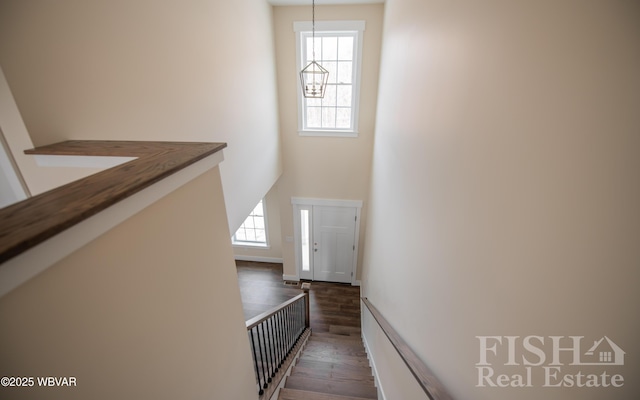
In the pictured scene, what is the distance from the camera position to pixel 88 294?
653mm

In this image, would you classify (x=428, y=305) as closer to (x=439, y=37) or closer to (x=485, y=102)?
(x=485, y=102)

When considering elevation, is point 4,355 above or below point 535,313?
above

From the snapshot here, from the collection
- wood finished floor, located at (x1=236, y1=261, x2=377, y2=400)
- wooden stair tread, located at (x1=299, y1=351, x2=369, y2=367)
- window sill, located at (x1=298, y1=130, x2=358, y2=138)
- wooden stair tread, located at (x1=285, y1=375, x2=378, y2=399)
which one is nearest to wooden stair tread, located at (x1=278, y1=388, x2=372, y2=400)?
wood finished floor, located at (x1=236, y1=261, x2=377, y2=400)

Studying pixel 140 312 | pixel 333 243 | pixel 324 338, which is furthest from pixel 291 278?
pixel 140 312

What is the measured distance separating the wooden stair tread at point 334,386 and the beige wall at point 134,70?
177 cm

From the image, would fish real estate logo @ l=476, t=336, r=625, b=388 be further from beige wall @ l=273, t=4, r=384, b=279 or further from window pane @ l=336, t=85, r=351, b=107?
window pane @ l=336, t=85, r=351, b=107

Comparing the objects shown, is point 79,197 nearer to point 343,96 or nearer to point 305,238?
point 343,96

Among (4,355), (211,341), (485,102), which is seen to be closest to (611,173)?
(485,102)

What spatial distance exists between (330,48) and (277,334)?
4.05m

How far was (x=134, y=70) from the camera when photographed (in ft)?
→ 5.26

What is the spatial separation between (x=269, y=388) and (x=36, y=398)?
2.18 metres

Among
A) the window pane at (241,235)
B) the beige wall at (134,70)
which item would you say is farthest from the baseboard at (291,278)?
the beige wall at (134,70)

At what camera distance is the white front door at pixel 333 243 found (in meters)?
5.22

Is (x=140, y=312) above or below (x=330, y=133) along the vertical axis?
below
